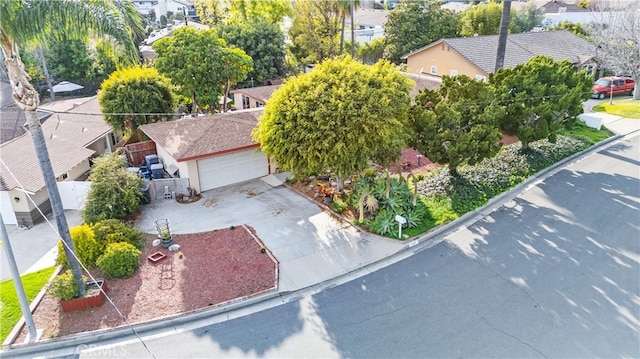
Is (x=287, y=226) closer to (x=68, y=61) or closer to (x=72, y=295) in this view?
(x=72, y=295)

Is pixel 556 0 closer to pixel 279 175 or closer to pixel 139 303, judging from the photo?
pixel 279 175

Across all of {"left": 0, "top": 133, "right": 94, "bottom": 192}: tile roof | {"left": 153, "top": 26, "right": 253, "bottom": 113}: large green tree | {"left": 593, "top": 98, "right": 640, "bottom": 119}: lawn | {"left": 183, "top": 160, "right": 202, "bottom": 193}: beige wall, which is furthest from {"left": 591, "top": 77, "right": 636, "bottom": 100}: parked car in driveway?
{"left": 0, "top": 133, "right": 94, "bottom": 192}: tile roof

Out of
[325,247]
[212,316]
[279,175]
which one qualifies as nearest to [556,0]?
[279,175]

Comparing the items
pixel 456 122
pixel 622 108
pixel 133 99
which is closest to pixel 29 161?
pixel 133 99

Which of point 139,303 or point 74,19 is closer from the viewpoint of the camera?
point 74,19

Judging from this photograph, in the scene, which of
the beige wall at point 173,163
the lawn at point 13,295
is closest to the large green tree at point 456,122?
the beige wall at point 173,163

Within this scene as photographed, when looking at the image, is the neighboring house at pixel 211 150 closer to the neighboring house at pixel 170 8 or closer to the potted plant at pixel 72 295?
the potted plant at pixel 72 295

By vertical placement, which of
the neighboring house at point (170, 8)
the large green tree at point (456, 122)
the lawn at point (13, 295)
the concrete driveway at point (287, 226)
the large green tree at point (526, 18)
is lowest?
the concrete driveway at point (287, 226)
